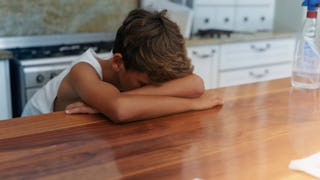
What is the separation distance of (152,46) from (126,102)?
184 millimetres

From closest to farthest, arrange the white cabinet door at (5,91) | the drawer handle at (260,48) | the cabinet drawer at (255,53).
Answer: the white cabinet door at (5,91) < the cabinet drawer at (255,53) < the drawer handle at (260,48)

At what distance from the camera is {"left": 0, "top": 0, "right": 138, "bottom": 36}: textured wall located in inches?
98.6

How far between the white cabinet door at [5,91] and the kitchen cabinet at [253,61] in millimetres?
1509

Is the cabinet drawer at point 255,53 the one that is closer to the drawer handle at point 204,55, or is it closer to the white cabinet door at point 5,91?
the drawer handle at point 204,55

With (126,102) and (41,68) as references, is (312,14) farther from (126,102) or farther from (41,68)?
(41,68)


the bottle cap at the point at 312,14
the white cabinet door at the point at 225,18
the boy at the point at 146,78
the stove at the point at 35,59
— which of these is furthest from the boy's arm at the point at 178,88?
the white cabinet door at the point at 225,18

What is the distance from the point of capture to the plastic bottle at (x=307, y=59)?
1270 mm

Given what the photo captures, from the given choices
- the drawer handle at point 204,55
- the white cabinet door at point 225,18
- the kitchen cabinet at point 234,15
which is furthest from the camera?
the white cabinet door at point 225,18

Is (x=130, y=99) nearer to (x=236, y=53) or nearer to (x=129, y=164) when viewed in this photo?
(x=129, y=164)

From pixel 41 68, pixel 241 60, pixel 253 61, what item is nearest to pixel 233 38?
pixel 241 60

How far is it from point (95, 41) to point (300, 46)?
1.72 metres

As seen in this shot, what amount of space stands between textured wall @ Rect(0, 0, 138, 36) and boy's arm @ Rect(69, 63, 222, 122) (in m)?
1.55

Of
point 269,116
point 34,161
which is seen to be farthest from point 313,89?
point 34,161

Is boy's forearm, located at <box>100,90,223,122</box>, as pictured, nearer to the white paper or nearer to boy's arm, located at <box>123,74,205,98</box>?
boy's arm, located at <box>123,74,205,98</box>
